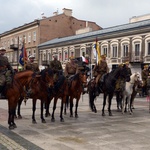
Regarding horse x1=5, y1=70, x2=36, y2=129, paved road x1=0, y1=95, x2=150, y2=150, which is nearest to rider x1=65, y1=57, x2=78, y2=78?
paved road x1=0, y1=95, x2=150, y2=150

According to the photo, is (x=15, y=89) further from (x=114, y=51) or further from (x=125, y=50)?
(x=114, y=51)

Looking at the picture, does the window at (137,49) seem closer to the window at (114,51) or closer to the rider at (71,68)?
the window at (114,51)

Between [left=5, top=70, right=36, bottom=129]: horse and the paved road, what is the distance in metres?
0.47

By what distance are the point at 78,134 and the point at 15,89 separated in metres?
2.37

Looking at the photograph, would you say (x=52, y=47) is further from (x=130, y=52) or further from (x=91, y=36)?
(x=130, y=52)

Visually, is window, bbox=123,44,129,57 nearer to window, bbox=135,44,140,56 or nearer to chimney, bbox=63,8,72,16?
window, bbox=135,44,140,56

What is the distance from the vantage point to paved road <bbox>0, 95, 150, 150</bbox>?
246 inches

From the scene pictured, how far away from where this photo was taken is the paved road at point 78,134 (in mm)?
6242

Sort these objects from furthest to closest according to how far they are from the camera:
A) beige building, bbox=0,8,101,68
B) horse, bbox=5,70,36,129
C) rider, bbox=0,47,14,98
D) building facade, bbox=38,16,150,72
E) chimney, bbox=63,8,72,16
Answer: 1. chimney, bbox=63,8,72,16
2. beige building, bbox=0,8,101,68
3. building facade, bbox=38,16,150,72
4. horse, bbox=5,70,36,129
5. rider, bbox=0,47,14,98

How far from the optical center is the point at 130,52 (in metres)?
31.7

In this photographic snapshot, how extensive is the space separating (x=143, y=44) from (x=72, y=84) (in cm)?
2169

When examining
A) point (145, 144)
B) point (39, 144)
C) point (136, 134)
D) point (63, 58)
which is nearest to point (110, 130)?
point (136, 134)

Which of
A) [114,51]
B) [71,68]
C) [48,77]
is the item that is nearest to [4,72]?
[48,77]

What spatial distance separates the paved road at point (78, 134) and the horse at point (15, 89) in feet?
1.55
